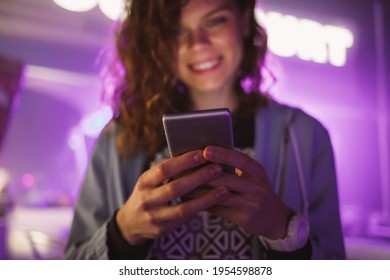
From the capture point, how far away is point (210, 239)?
0.64m

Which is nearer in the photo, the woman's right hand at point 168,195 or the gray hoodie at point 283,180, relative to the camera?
the woman's right hand at point 168,195

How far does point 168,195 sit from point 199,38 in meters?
0.33

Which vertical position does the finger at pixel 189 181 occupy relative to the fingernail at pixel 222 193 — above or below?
above

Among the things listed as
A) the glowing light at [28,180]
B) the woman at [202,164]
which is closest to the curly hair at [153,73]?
the woman at [202,164]

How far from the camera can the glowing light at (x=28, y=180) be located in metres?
0.95

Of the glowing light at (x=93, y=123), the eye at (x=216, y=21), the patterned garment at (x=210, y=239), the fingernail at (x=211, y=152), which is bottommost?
the patterned garment at (x=210, y=239)

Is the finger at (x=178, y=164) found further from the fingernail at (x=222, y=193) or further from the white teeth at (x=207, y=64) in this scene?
the white teeth at (x=207, y=64)

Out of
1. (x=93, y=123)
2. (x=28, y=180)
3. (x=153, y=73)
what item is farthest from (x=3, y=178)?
(x=153, y=73)

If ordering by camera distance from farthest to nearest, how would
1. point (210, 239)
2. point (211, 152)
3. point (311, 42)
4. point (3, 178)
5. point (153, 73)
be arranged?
1. point (311, 42)
2. point (3, 178)
3. point (153, 73)
4. point (210, 239)
5. point (211, 152)

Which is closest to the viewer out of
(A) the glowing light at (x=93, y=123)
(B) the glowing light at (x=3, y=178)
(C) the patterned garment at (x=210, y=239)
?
(C) the patterned garment at (x=210, y=239)

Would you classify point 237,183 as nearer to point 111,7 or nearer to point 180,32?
point 180,32

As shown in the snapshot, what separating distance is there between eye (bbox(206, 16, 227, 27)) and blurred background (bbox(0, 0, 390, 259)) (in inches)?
8.7

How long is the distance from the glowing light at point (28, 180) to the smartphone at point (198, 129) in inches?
23.0
